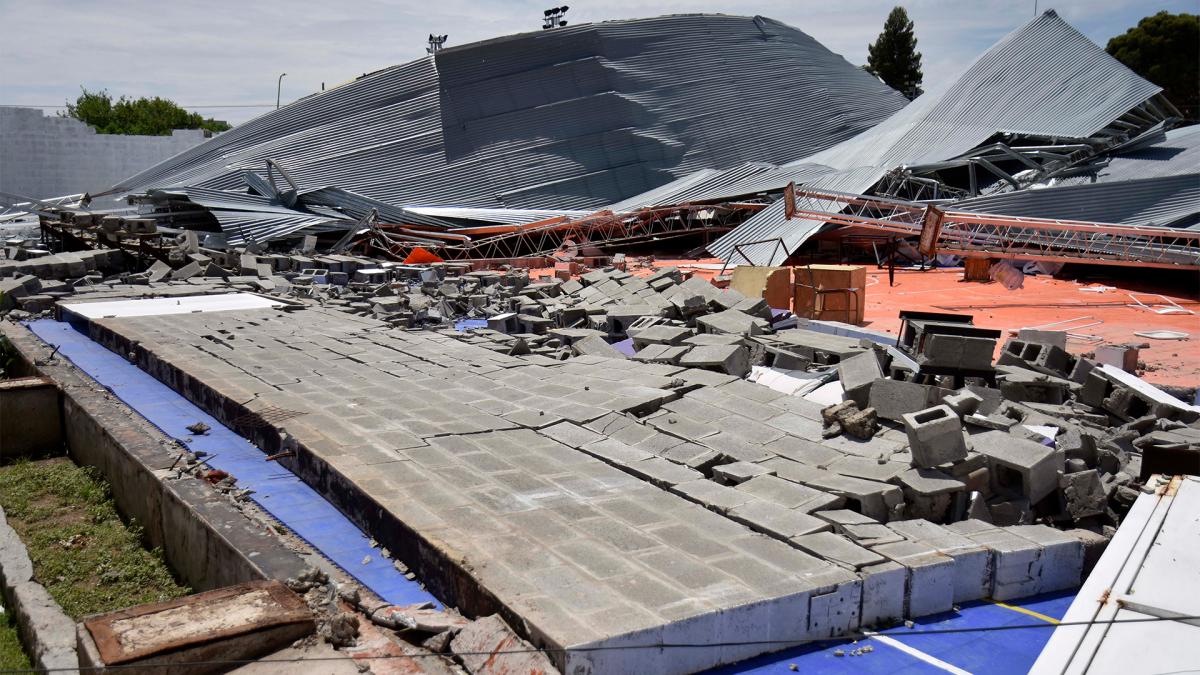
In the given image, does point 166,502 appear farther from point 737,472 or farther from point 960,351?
point 960,351

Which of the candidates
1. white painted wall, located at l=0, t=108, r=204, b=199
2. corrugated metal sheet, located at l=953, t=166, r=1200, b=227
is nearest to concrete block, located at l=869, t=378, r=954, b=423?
corrugated metal sheet, located at l=953, t=166, r=1200, b=227

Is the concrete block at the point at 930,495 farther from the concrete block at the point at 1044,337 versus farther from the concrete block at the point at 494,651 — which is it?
the concrete block at the point at 1044,337

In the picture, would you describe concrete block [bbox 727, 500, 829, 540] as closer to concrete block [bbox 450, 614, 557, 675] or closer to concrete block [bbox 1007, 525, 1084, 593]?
concrete block [bbox 1007, 525, 1084, 593]

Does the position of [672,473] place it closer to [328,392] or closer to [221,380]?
[328,392]

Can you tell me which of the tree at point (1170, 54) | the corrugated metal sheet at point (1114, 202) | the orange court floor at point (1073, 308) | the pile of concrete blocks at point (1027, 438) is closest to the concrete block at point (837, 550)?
the pile of concrete blocks at point (1027, 438)

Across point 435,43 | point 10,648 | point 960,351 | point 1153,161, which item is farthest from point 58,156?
point 960,351

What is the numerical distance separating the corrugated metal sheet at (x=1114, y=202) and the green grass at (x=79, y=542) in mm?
20870

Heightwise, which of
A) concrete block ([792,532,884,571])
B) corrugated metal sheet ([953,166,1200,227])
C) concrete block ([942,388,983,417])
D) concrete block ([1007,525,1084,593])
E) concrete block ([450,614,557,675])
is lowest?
concrete block ([1007,525,1084,593])

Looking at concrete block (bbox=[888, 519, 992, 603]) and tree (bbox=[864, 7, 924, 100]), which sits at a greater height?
tree (bbox=[864, 7, 924, 100])

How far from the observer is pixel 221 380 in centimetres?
925

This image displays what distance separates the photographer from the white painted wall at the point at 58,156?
119 ft

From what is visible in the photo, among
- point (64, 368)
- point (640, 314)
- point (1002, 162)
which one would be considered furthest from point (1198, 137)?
point (64, 368)

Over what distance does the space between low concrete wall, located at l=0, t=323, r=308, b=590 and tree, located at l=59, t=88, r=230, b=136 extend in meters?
62.4

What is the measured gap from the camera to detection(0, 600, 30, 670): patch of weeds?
570cm
